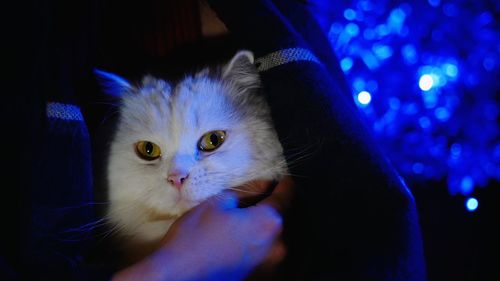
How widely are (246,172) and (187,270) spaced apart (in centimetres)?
26

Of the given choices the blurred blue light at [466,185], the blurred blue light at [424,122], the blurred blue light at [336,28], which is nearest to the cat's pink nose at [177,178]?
the blurred blue light at [336,28]

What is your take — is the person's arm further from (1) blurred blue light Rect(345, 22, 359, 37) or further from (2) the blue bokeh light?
(1) blurred blue light Rect(345, 22, 359, 37)

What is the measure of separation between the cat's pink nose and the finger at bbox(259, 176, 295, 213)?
169 mm

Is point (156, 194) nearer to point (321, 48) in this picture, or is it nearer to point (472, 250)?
point (321, 48)

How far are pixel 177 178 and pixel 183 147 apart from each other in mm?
96

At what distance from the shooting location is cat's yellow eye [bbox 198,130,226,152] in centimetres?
93

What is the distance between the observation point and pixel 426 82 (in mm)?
1901

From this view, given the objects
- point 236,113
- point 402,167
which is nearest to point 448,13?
point 402,167

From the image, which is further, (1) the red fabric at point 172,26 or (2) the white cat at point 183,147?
(1) the red fabric at point 172,26

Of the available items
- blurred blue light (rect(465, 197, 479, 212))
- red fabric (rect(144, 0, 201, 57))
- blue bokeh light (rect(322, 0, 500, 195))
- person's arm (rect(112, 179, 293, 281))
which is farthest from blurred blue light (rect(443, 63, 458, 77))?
person's arm (rect(112, 179, 293, 281))

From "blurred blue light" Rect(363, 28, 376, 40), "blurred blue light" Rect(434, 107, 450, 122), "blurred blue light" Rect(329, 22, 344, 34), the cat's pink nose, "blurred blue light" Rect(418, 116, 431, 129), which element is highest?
"blurred blue light" Rect(329, 22, 344, 34)

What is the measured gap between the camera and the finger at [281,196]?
2.90 feet

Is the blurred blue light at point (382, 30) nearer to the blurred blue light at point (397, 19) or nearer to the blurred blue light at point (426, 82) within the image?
the blurred blue light at point (397, 19)

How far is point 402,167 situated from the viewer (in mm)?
2074
